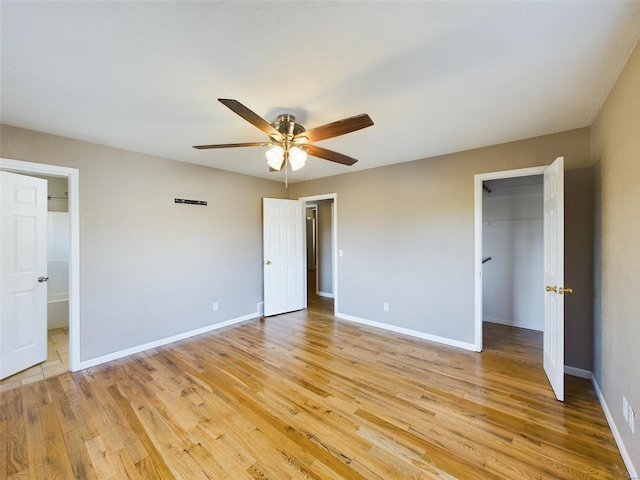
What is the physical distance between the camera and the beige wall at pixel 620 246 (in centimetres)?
142

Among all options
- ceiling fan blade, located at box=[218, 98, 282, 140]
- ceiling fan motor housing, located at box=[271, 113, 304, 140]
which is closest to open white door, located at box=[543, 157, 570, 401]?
ceiling fan motor housing, located at box=[271, 113, 304, 140]

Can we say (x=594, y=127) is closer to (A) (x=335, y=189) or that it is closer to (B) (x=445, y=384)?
(B) (x=445, y=384)

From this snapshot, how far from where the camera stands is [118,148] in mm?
2902

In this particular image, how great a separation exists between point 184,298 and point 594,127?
4.90m

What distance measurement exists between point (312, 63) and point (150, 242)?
2916mm

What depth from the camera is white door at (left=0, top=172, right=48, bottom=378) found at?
2.47 meters

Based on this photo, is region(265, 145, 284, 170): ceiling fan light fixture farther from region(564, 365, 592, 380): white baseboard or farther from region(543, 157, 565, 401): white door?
region(564, 365, 592, 380): white baseboard

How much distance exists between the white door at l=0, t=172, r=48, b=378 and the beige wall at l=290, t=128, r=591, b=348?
373cm

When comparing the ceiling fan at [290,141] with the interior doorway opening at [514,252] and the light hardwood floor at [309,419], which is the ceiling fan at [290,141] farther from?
the interior doorway opening at [514,252]

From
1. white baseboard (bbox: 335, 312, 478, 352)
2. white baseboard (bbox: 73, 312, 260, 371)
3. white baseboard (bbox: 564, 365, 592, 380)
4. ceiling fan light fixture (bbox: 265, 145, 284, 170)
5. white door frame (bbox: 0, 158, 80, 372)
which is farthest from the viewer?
white baseboard (bbox: 335, 312, 478, 352)

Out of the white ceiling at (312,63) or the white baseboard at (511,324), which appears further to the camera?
the white baseboard at (511,324)

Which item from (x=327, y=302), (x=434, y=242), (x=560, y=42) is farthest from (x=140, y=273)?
(x=560, y=42)

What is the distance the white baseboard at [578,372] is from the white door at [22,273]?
5585mm

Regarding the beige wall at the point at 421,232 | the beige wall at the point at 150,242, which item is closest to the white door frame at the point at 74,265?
the beige wall at the point at 150,242
